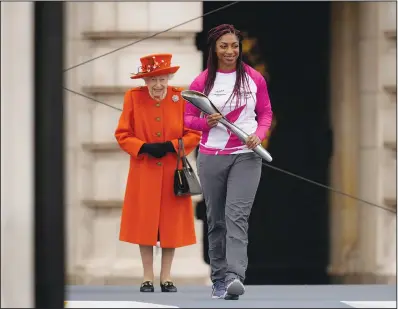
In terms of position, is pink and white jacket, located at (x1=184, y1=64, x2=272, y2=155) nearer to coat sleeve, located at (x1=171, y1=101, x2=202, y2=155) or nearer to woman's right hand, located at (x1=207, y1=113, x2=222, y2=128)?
woman's right hand, located at (x1=207, y1=113, x2=222, y2=128)

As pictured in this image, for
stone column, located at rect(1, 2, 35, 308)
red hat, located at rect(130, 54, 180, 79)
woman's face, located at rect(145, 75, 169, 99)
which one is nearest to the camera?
stone column, located at rect(1, 2, 35, 308)

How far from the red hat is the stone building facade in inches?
68.7

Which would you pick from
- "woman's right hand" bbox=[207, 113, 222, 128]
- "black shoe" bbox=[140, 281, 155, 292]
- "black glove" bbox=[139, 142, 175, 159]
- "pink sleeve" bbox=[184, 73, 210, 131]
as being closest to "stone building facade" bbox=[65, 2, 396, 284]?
"black shoe" bbox=[140, 281, 155, 292]

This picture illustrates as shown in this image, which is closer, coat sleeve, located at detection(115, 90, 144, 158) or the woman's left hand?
the woman's left hand

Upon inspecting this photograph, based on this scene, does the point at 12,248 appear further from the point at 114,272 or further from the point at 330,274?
the point at 330,274

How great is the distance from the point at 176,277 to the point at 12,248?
5354 mm

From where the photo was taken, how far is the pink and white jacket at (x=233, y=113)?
8156 millimetres

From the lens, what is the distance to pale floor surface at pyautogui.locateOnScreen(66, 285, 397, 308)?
26.8ft

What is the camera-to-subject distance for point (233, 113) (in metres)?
→ 8.17

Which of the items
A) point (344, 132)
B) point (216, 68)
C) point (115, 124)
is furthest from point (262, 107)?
point (344, 132)

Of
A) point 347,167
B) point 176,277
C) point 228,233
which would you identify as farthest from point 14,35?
point 347,167

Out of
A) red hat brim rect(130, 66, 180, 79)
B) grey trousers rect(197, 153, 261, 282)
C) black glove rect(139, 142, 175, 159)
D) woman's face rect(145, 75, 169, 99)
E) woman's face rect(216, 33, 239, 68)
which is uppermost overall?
woman's face rect(216, 33, 239, 68)

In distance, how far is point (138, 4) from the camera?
10484mm

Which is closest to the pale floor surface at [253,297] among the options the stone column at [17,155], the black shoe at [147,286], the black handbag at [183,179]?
the black shoe at [147,286]
